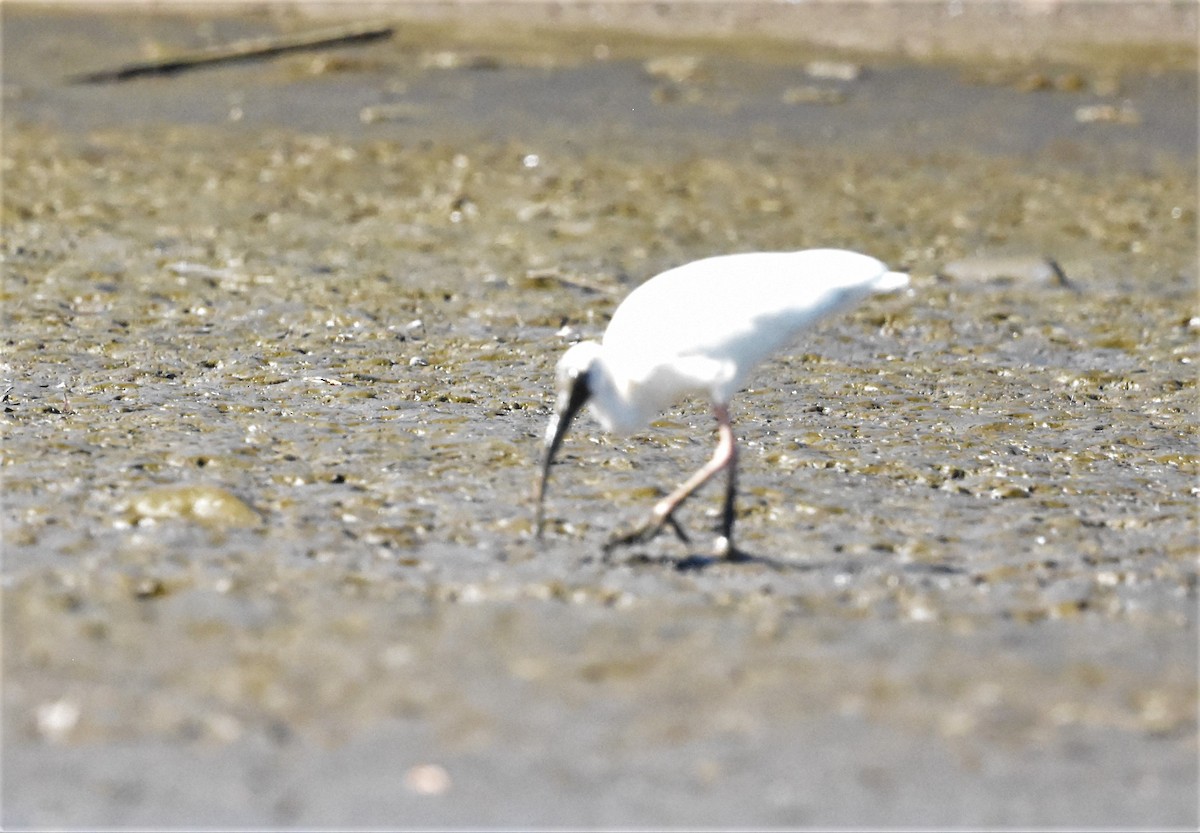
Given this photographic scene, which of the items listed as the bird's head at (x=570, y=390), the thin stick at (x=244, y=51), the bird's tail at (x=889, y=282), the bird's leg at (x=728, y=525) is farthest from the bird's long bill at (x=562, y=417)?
the thin stick at (x=244, y=51)

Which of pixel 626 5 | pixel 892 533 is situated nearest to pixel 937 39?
pixel 626 5

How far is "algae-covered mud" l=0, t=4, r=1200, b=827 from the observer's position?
3.90 m

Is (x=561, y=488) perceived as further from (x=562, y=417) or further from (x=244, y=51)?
(x=244, y=51)

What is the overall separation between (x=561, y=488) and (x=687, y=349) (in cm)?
77

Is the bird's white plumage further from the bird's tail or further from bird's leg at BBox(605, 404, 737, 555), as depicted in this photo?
bird's leg at BBox(605, 404, 737, 555)

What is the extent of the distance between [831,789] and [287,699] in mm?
1287

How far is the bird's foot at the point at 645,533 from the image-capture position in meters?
5.13

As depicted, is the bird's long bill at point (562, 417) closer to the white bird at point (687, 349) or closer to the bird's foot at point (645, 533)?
the white bird at point (687, 349)

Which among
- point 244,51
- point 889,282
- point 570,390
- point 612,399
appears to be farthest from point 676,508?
point 244,51

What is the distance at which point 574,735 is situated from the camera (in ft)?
13.1

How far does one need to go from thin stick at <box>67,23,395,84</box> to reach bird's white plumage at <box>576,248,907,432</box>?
858 cm

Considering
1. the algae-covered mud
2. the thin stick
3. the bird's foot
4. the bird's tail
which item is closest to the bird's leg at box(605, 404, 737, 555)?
the bird's foot

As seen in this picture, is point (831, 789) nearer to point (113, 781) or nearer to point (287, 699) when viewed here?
point (287, 699)

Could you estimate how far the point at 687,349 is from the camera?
5.21m
